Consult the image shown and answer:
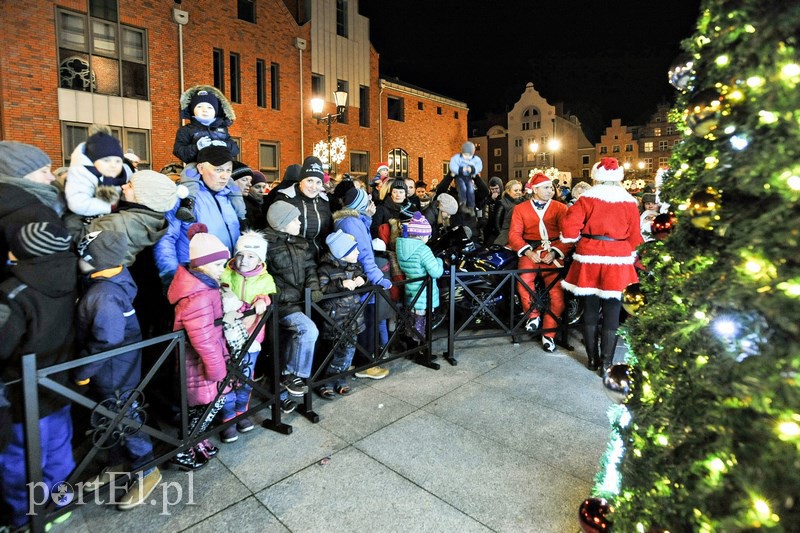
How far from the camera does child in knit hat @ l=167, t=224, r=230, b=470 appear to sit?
2.94 m

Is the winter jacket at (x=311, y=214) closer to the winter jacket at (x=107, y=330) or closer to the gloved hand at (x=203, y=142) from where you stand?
the gloved hand at (x=203, y=142)

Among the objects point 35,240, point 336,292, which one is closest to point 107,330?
point 35,240

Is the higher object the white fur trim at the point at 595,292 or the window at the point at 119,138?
the window at the point at 119,138

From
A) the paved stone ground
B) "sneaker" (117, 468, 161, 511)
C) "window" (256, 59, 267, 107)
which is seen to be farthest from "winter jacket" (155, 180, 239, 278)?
"window" (256, 59, 267, 107)

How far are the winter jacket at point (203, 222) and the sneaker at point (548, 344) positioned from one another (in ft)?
12.6

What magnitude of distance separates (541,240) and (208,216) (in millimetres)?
3979

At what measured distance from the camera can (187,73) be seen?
15203 millimetres

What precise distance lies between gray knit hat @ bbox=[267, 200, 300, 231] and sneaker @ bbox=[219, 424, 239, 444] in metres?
1.71

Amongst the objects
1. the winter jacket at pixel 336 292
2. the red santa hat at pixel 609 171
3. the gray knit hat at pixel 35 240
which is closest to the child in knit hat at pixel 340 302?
the winter jacket at pixel 336 292

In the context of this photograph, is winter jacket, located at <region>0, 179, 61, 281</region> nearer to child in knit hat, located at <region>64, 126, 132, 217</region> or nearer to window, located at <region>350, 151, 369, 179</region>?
child in knit hat, located at <region>64, 126, 132, 217</region>

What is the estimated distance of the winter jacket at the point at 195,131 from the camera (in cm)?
416

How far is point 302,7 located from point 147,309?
64.9 feet

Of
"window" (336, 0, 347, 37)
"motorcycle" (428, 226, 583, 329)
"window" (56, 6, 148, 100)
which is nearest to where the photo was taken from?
"motorcycle" (428, 226, 583, 329)

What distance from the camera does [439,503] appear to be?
2.69 metres
